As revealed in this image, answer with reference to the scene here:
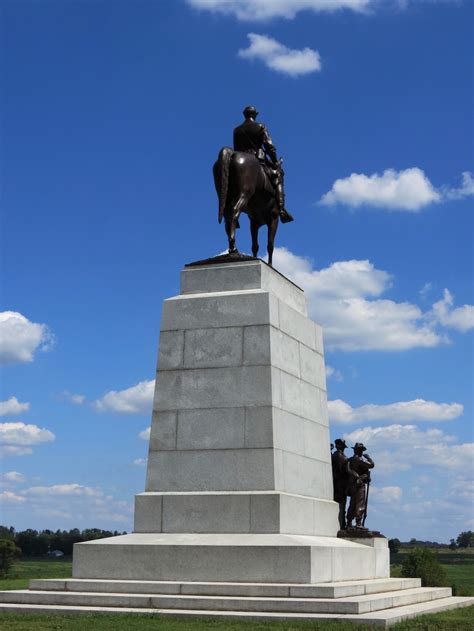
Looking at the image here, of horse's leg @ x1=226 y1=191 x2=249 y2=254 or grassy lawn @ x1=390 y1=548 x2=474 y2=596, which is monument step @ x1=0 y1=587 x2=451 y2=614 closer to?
horse's leg @ x1=226 y1=191 x2=249 y2=254

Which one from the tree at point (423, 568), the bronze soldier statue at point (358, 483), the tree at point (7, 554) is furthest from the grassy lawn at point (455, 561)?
the bronze soldier statue at point (358, 483)

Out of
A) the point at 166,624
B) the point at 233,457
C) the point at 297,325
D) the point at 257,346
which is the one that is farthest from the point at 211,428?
the point at 166,624

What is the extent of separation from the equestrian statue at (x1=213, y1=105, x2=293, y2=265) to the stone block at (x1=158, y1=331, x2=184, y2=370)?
2.39m

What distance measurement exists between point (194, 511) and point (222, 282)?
4.89 m

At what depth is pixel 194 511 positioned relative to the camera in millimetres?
17625

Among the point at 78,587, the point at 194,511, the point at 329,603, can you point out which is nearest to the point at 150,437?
the point at 194,511

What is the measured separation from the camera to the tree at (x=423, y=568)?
58781mm

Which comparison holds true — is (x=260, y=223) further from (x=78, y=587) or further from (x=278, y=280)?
(x=78, y=587)

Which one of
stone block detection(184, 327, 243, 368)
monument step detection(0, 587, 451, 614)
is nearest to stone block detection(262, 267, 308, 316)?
stone block detection(184, 327, 243, 368)

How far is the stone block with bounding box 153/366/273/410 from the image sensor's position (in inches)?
711

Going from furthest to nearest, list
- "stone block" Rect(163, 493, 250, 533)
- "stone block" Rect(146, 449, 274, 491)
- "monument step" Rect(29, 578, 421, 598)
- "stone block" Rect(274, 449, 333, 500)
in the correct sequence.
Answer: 1. "stone block" Rect(274, 449, 333, 500)
2. "stone block" Rect(146, 449, 274, 491)
3. "stone block" Rect(163, 493, 250, 533)
4. "monument step" Rect(29, 578, 421, 598)

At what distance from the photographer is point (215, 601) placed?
1484 centimetres

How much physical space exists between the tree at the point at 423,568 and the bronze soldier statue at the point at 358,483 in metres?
37.9

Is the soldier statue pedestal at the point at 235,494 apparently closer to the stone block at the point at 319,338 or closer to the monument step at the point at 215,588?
the monument step at the point at 215,588
